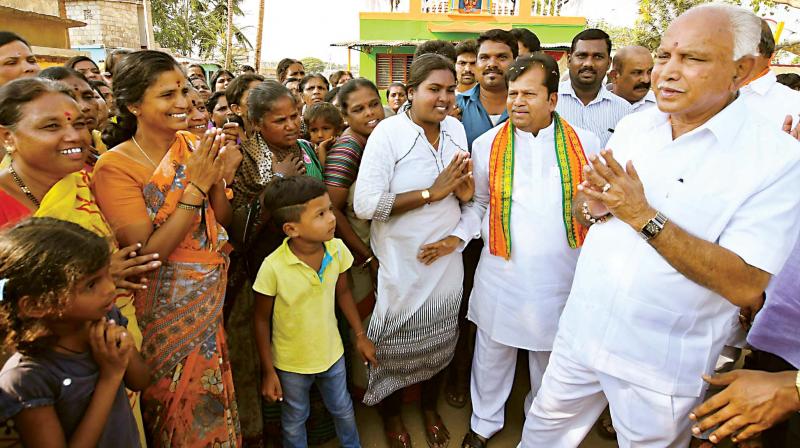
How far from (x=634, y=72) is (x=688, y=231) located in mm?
3126

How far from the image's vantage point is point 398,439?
110 inches

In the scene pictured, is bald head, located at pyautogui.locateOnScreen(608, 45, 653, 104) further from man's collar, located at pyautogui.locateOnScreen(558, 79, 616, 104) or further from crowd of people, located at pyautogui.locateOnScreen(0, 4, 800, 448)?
crowd of people, located at pyautogui.locateOnScreen(0, 4, 800, 448)

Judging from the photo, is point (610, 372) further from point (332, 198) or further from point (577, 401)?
point (332, 198)

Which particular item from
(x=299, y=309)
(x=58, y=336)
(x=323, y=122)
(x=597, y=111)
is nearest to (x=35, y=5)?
(x=323, y=122)

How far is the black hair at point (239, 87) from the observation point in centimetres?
365

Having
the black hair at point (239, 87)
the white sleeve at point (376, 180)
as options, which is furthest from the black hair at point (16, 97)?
the black hair at point (239, 87)

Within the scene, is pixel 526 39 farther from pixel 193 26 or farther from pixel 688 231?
pixel 193 26

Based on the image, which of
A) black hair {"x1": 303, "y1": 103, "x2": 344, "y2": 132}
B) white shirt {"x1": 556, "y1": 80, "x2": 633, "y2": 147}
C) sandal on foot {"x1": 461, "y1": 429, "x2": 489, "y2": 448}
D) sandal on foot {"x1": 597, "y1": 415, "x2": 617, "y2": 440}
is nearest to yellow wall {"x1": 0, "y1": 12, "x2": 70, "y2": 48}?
black hair {"x1": 303, "y1": 103, "x2": 344, "y2": 132}

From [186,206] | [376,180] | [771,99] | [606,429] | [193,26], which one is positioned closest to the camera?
[186,206]

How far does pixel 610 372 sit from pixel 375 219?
1.30 meters

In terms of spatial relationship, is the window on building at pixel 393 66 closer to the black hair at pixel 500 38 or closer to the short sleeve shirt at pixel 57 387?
the black hair at pixel 500 38

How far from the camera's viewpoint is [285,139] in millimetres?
2611

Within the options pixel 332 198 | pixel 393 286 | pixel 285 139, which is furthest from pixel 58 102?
pixel 393 286

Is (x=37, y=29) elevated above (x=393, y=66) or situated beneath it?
elevated above
